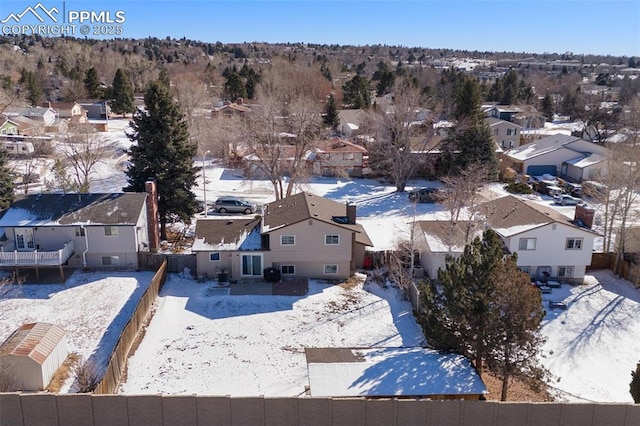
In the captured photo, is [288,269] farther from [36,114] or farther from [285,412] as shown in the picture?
[36,114]

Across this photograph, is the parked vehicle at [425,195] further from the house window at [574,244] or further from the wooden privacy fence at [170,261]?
the wooden privacy fence at [170,261]

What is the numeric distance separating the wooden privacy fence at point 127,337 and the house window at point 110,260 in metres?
2.73

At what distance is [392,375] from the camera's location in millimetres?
18203

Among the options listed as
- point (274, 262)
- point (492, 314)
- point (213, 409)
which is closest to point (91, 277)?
point (274, 262)

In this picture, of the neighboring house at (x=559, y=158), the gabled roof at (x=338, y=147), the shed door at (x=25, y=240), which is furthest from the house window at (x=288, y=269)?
the neighboring house at (x=559, y=158)

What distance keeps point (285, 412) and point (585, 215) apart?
24269 millimetres

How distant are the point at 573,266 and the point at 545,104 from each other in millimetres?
74686

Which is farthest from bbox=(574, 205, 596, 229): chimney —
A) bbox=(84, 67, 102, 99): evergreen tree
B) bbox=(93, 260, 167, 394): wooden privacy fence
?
bbox=(84, 67, 102, 99): evergreen tree

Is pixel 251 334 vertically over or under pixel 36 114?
under

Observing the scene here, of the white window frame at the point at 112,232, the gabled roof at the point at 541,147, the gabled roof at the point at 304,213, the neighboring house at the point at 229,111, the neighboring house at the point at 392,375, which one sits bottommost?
the neighboring house at the point at 392,375

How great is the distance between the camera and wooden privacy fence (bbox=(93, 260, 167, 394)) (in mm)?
18750

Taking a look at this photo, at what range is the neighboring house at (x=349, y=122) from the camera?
6719 cm

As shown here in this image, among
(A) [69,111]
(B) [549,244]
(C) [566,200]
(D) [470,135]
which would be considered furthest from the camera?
(A) [69,111]

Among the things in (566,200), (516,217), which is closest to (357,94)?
(566,200)
